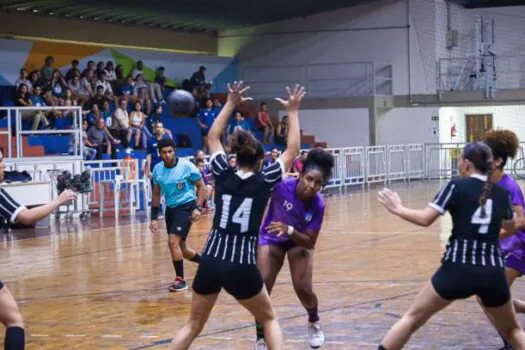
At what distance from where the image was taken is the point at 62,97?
28.7 metres

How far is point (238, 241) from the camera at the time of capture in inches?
290

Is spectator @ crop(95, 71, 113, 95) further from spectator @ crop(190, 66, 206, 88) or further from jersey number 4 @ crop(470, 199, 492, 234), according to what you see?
jersey number 4 @ crop(470, 199, 492, 234)

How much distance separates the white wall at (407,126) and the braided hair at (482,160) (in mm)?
32807

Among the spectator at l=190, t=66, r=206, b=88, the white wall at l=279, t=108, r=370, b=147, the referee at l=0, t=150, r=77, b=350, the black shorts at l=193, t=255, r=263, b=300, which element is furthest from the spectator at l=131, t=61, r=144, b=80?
the black shorts at l=193, t=255, r=263, b=300

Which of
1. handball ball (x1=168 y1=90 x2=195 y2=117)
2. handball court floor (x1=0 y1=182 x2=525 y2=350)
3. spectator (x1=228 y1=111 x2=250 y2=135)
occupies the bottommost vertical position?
handball court floor (x1=0 y1=182 x2=525 y2=350)

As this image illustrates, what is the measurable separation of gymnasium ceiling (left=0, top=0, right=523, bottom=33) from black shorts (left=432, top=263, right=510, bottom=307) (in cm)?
2591

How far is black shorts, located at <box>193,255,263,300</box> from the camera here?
23.8ft

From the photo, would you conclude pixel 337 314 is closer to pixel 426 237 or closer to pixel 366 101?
pixel 426 237

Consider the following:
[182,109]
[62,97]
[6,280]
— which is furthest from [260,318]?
[62,97]

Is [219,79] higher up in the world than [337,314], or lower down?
higher up

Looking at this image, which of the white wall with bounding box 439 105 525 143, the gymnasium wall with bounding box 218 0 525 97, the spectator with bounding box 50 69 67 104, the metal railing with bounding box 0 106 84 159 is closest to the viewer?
the metal railing with bounding box 0 106 84 159

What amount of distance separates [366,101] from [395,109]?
1.82 metres

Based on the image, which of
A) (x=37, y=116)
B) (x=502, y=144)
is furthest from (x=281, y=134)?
(x=502, y=144)

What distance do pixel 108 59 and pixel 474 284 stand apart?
1151 inches
